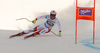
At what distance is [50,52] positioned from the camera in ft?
11.9

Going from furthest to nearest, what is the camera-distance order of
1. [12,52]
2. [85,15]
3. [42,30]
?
[42,30]
[85,15]
[12,52]

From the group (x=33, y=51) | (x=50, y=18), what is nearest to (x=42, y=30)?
(x=50, y=18)

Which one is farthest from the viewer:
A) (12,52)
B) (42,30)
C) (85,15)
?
(42,30)

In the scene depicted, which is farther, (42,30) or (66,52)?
(42,30)

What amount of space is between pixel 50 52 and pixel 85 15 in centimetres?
166

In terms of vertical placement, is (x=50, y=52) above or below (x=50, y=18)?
below

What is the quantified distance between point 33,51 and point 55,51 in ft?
1.66

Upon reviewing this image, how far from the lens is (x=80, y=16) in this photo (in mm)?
4602

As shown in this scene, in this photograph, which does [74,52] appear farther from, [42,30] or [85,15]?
[42,30]

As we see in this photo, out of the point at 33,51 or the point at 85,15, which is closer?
the point at 33,51

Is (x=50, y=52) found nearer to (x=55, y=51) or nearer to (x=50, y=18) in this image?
(x=55, y=51)

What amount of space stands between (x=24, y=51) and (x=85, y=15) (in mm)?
Answer: 2043

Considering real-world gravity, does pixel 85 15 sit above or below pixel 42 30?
above

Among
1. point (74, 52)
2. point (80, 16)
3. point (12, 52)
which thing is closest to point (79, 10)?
point (80, 16)
